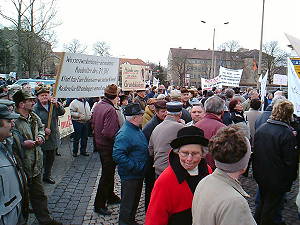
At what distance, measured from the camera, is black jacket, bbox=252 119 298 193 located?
416 centimetres

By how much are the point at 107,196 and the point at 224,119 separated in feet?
8.70

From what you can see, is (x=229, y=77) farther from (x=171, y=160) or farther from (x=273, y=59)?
(x=273, y=59)

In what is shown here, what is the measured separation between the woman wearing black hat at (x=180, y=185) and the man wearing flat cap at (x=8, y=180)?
1.36 meters

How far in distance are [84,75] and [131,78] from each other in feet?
11.2

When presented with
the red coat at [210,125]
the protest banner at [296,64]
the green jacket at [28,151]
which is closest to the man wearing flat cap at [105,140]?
the green jacket at [28,151]

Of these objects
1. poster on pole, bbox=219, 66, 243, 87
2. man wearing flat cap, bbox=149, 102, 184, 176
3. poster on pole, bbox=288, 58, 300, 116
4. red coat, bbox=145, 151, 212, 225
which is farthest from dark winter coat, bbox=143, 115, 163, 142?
poster on pole, bbox=219, 66, 243, 87

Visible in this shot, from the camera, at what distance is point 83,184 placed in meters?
6.44

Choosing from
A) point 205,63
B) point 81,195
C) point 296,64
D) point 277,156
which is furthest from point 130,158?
point 205,63

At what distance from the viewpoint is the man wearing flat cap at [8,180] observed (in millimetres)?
2916

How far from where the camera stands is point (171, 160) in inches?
109

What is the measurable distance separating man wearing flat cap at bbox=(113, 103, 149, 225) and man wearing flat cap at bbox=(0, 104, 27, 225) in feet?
4.23

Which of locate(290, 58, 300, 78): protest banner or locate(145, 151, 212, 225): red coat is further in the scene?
locate(290, 58, 300, 78): protest banner

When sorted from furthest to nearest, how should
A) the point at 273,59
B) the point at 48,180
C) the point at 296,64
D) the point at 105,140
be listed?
the point at 273,59
the point at 48,180
the point at 105,140
the point at 296,64

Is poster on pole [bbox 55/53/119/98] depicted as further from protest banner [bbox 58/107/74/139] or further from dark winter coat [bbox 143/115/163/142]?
protest banner [bbox 58/107/74/139]
